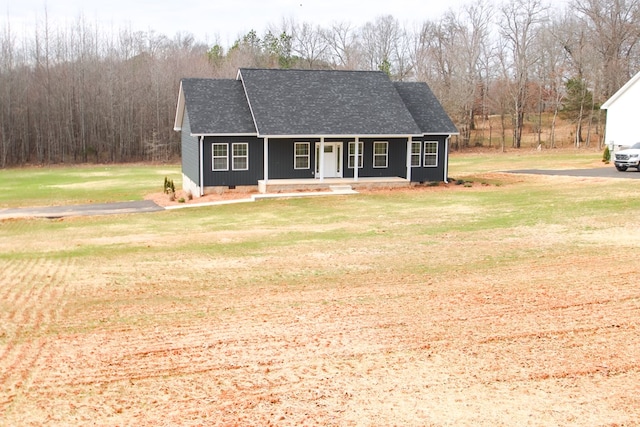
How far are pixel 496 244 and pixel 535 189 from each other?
12578mm

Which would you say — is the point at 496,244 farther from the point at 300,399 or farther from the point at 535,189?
the point at 535,189

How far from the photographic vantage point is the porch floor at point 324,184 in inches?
1087

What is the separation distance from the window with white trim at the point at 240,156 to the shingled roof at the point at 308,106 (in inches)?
30.1

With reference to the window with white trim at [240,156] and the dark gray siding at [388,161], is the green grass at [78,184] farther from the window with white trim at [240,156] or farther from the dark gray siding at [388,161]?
the dark gray siding at [388,161]

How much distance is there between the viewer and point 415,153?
30.6m

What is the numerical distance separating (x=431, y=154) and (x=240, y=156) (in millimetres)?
9266

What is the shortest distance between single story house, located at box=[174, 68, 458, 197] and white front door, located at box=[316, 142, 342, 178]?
46 mm

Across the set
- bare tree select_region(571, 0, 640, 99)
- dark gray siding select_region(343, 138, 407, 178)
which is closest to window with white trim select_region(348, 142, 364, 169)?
dark gray siding select_region(343, 138, 407, 178)

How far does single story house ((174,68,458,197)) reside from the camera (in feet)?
91.5

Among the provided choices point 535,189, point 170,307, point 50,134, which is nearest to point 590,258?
point 170,307

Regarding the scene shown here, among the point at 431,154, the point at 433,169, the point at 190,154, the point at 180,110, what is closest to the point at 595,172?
the point at 433,169

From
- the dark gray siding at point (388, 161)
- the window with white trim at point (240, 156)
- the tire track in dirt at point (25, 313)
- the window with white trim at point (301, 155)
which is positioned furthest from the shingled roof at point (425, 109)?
the tire track in dirt at point (25, 313)

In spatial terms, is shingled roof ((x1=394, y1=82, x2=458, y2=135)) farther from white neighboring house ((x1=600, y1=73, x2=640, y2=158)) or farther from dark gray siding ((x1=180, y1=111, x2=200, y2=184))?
white neighboring house ((x1=600, y1=73, x2=640, y2=158))

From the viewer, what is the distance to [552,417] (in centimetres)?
595
